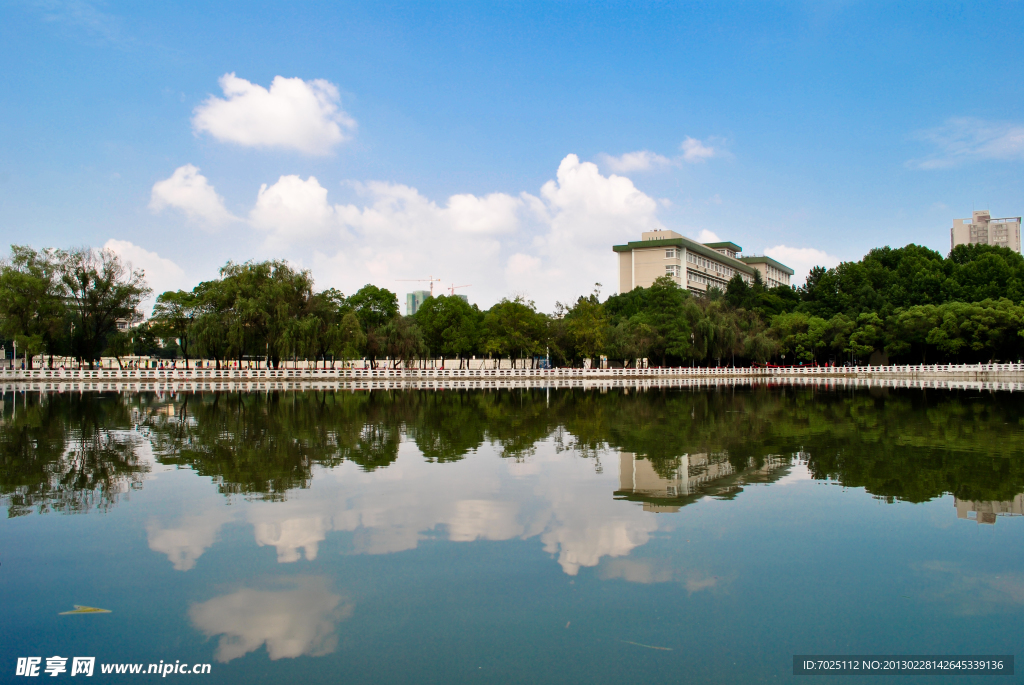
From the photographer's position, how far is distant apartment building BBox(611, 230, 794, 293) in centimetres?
9894

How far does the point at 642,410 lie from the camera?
2488 centimetres

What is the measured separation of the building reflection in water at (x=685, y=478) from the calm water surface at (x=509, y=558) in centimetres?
6

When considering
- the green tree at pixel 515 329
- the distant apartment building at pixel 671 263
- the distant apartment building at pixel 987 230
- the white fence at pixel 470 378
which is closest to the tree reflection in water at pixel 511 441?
the white fence at pixel 470 378

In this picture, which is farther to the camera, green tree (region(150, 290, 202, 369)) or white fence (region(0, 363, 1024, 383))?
green tree (region(150, 290, 202, 369))

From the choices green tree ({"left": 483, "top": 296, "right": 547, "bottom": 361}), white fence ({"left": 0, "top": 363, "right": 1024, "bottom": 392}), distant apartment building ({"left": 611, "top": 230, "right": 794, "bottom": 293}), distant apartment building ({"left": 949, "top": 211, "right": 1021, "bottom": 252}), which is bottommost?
white fence ({"left": 0, "top": 363, "right": 1024, "bottom": 392})

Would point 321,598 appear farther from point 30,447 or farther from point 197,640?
point 30,447

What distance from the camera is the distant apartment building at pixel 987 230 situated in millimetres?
138750

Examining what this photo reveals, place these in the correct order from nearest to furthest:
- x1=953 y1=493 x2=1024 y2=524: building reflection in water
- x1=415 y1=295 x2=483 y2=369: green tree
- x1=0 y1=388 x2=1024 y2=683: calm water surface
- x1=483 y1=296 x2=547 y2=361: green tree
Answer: x1=0 y1=388 x2=1024 y2=683: calm water surface → x1=953 y1=493 x2=1024 y2=524: building reflection in water → x1=483 y1=296 x2=547 y2=361: green tree → x1=415 y1=295 x2=483 y2=369: green tree

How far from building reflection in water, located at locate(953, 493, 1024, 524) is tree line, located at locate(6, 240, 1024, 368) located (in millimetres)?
→ 44255

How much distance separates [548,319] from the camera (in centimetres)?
6272

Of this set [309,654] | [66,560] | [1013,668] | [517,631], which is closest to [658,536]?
[517,631]

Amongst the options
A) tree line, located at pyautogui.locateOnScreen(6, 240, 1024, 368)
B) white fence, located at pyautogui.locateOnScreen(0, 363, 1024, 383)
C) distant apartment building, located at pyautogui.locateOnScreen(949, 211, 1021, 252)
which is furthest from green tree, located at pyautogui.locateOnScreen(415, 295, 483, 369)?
distant apartment building, located at pyautogui.locateOnScreen(949, 211, 1021, 252)

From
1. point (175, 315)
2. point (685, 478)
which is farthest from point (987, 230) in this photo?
point (685, 478)

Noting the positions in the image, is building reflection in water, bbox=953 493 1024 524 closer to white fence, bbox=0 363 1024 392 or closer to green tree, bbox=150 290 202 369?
white fence, bbox=0 363 1024 392
